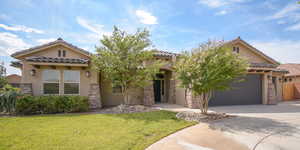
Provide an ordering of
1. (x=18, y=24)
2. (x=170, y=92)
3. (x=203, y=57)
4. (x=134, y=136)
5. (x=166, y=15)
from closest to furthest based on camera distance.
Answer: (x=134, y=136), (x=203, y=57), (x=18, y=24), (x=166, y=15), (x=170, y=92)

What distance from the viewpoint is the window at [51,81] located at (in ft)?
34.2

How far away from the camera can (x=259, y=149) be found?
3.74 meters

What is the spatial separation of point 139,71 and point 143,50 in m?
1.50

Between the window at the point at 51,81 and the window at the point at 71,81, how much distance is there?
54cm

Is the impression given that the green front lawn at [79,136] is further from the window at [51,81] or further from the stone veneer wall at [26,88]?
the window at [51,81]

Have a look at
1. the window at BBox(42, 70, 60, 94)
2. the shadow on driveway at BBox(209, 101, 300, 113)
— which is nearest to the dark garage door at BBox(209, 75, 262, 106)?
the shadow on driveway at BBox(209, 101, 300, 113)

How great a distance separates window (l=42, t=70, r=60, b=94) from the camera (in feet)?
34.2

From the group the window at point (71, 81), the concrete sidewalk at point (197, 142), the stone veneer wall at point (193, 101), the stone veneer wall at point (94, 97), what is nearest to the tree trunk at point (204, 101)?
the stone veneer wall at point (193, 101)

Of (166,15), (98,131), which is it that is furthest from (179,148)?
(166,15)

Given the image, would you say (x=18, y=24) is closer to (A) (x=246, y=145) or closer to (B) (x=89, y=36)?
(B) (x=89, y=36)

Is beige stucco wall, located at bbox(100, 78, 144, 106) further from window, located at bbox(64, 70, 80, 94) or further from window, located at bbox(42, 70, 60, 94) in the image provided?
window, located at bbox(42, 70, 60, 94)

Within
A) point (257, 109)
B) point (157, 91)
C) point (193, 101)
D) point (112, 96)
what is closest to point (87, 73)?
point (112, 96)

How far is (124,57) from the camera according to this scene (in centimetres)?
951

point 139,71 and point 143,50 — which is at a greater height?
point 143,50
